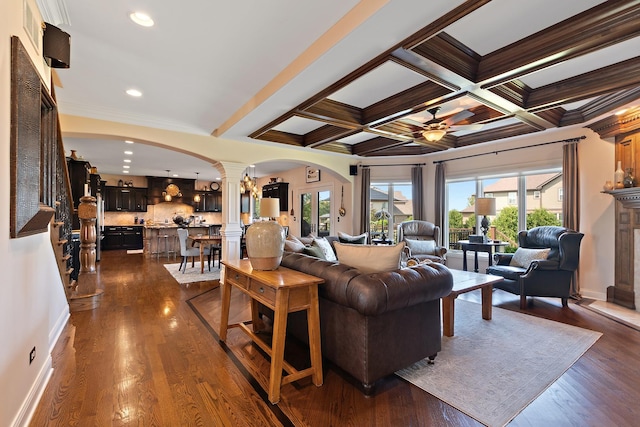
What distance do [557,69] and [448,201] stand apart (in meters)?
3.88

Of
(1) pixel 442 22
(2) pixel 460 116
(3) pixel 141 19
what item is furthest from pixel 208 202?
(1) pixel 442 22

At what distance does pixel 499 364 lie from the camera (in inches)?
99.8

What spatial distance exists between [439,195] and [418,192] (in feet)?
1.63

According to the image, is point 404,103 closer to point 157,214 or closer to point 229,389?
point 229,389

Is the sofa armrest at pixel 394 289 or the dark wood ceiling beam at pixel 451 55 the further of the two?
the dark wood ceiling beam at pixel 451 55

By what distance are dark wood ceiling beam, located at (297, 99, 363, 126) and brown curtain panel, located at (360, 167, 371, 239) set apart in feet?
8.86

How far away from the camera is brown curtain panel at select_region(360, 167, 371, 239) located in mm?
7156

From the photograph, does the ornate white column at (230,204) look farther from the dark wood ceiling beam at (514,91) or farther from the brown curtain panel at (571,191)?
the brown curtain panel at (571,191)

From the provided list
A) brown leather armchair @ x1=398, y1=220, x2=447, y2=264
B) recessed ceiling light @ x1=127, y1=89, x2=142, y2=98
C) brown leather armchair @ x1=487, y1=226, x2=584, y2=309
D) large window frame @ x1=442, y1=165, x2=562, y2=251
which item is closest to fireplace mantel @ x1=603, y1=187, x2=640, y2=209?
brown leather armchair @ x1=487, y1=226, x2=584, y2=309

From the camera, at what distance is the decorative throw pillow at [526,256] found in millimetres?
4410

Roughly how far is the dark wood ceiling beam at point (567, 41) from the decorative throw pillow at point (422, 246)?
3.46 meters

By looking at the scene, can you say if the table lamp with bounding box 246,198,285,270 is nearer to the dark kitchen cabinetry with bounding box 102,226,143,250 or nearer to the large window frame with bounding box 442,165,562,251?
the large window frame with bounding box 442,165,562,251

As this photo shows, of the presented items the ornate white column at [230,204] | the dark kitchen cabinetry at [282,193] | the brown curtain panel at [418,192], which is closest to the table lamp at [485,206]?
the brown curtain panel at [418,192]

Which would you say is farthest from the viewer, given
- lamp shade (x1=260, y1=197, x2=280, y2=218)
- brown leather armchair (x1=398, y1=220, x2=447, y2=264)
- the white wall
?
brown leather armchair (x1=398, y1=220, x2=447, y2=264)
